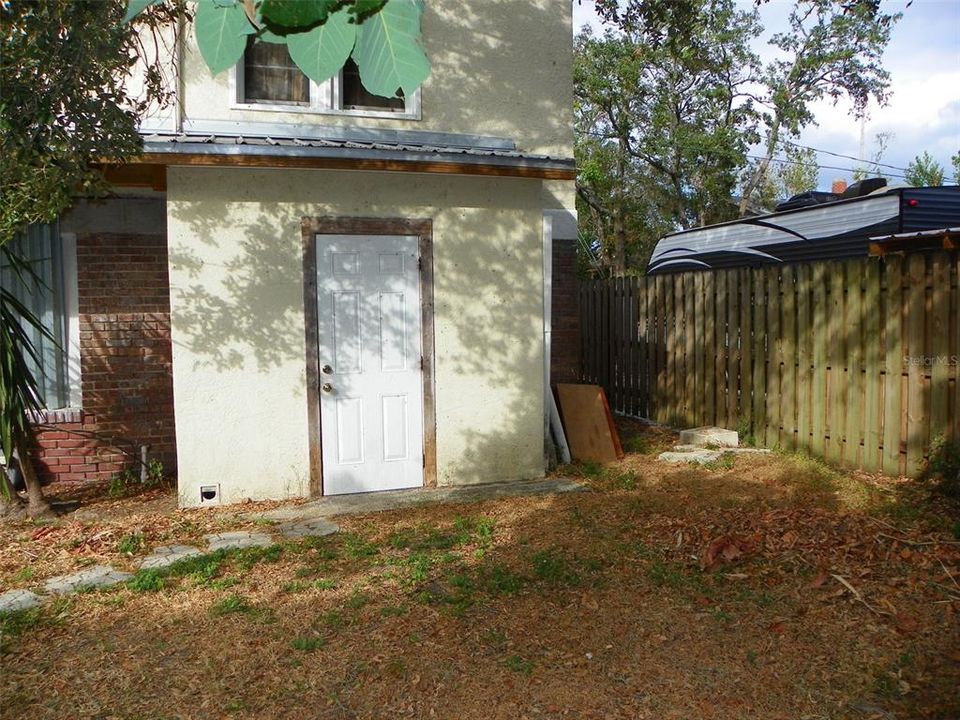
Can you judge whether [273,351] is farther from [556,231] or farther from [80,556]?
[556,231]

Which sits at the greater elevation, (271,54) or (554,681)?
(271,54)

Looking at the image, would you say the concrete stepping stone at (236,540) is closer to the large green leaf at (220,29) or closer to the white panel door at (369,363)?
the white panel door at (369,363)

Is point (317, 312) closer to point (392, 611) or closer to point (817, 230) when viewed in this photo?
point (392, 611)

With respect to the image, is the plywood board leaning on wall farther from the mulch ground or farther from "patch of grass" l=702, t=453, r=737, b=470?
the mulch ground

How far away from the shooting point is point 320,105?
7.97 m

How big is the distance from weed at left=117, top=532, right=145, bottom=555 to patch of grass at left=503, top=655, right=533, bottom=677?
118 inches

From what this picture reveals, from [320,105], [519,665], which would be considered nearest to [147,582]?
[519,665]

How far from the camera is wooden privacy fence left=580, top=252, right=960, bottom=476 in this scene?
6.51 meters

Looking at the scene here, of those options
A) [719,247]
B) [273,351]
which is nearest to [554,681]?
[273,351]

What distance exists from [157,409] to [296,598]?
151 inches

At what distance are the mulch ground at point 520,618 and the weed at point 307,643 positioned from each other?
0.06 ft

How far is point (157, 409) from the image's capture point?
7.54 metres

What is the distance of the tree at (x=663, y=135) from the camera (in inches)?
829

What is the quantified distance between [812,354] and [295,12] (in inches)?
285
